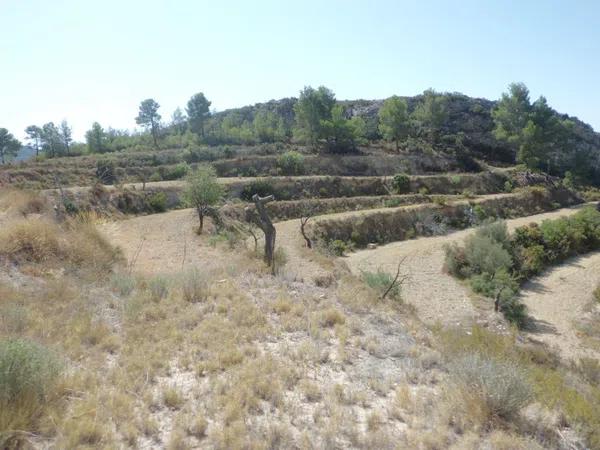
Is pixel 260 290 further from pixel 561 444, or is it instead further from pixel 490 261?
pixel 490 261

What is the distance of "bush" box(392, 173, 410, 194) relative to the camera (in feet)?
132

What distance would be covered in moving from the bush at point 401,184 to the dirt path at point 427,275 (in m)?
9.05

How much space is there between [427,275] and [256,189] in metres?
16.7

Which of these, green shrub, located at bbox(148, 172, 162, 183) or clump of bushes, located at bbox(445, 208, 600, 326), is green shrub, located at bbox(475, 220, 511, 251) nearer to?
clump of bushes, located at bbox(445, 208, 600, 326)

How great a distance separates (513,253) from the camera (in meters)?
26.0

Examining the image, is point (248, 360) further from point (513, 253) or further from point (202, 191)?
point (513, 253)

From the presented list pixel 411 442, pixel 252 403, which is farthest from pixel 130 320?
pixel 411 442

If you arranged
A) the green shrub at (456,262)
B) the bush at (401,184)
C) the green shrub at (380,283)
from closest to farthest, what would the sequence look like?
the green shrub at (380,283) < the green shrub at (456,262) < the bush at (401,184)

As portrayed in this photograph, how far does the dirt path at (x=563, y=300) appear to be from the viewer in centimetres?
1688

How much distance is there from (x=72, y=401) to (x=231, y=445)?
212 cm

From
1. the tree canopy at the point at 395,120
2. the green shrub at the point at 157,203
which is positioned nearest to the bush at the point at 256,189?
the green shrub at the point at 157,203

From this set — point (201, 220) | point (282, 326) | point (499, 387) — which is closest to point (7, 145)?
point (201, 220)

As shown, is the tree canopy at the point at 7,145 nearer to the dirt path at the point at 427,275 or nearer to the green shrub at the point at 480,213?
the dirt path at the point at 427,275

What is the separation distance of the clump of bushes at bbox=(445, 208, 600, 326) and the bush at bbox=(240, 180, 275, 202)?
1583 centimetres
